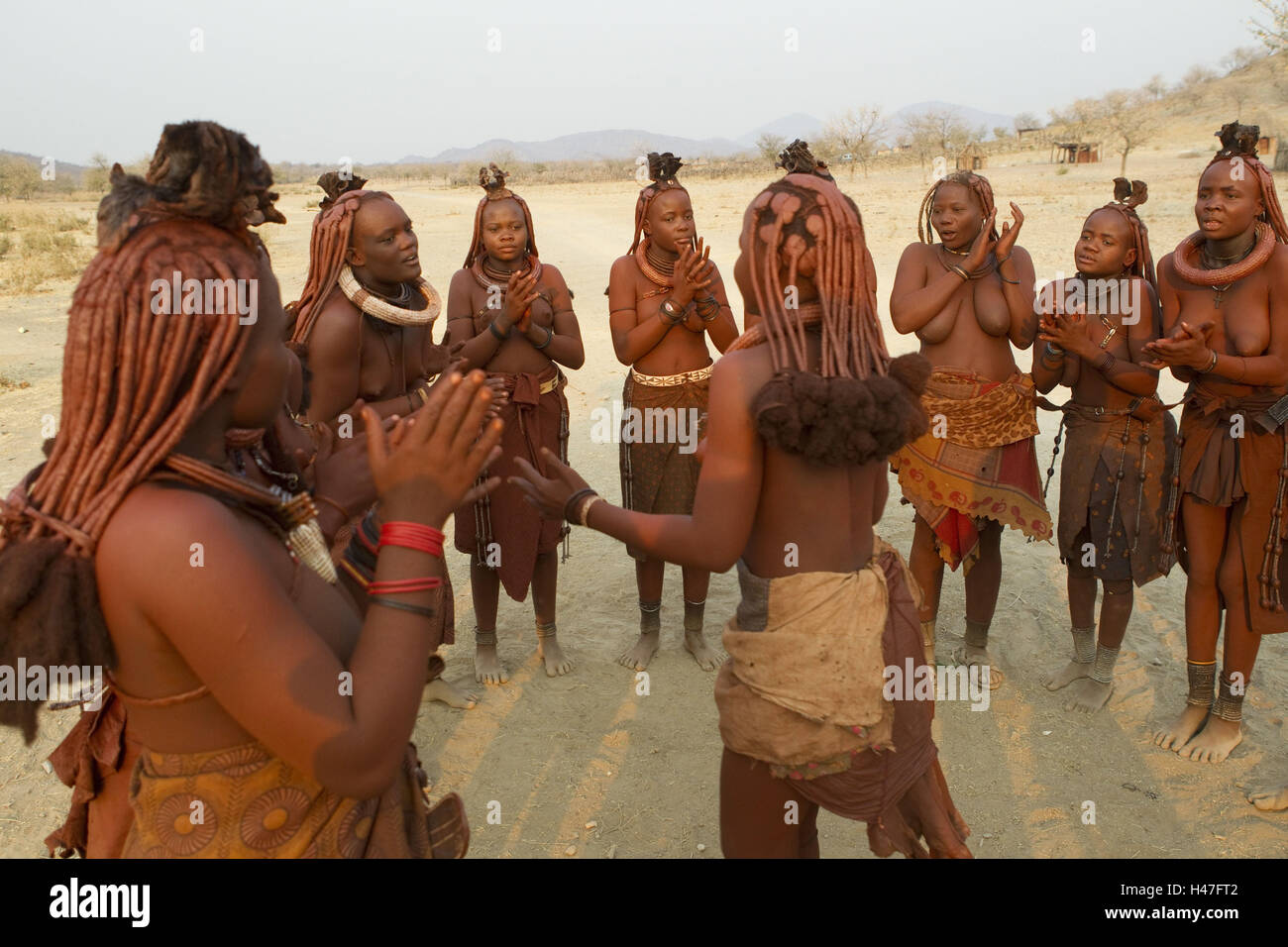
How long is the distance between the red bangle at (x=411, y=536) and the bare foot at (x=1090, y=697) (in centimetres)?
397

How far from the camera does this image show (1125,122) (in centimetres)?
3102

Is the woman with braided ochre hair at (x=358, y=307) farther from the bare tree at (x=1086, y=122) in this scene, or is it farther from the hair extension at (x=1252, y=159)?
the bare tree at (x=1086, y=122)

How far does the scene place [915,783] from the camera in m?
2.52

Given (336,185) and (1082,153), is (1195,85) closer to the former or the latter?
→ (1082,153)

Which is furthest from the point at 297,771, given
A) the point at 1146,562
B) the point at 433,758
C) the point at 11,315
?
the point at 11,315

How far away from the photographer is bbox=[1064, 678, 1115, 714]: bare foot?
14.8 ft

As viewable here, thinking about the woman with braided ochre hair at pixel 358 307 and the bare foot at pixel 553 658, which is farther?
the bare foot at pixel 553 658

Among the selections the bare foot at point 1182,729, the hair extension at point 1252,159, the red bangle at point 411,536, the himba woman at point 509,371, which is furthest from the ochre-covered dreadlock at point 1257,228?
the red bangle at point 411,536

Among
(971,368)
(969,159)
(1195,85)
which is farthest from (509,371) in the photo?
(1195,85)

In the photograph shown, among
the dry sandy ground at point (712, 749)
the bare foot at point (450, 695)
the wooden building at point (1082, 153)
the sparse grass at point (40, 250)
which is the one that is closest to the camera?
the dry sandy ground at point (712, 749)

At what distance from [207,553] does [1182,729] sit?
14.1 feet

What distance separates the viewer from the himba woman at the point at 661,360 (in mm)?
4719
